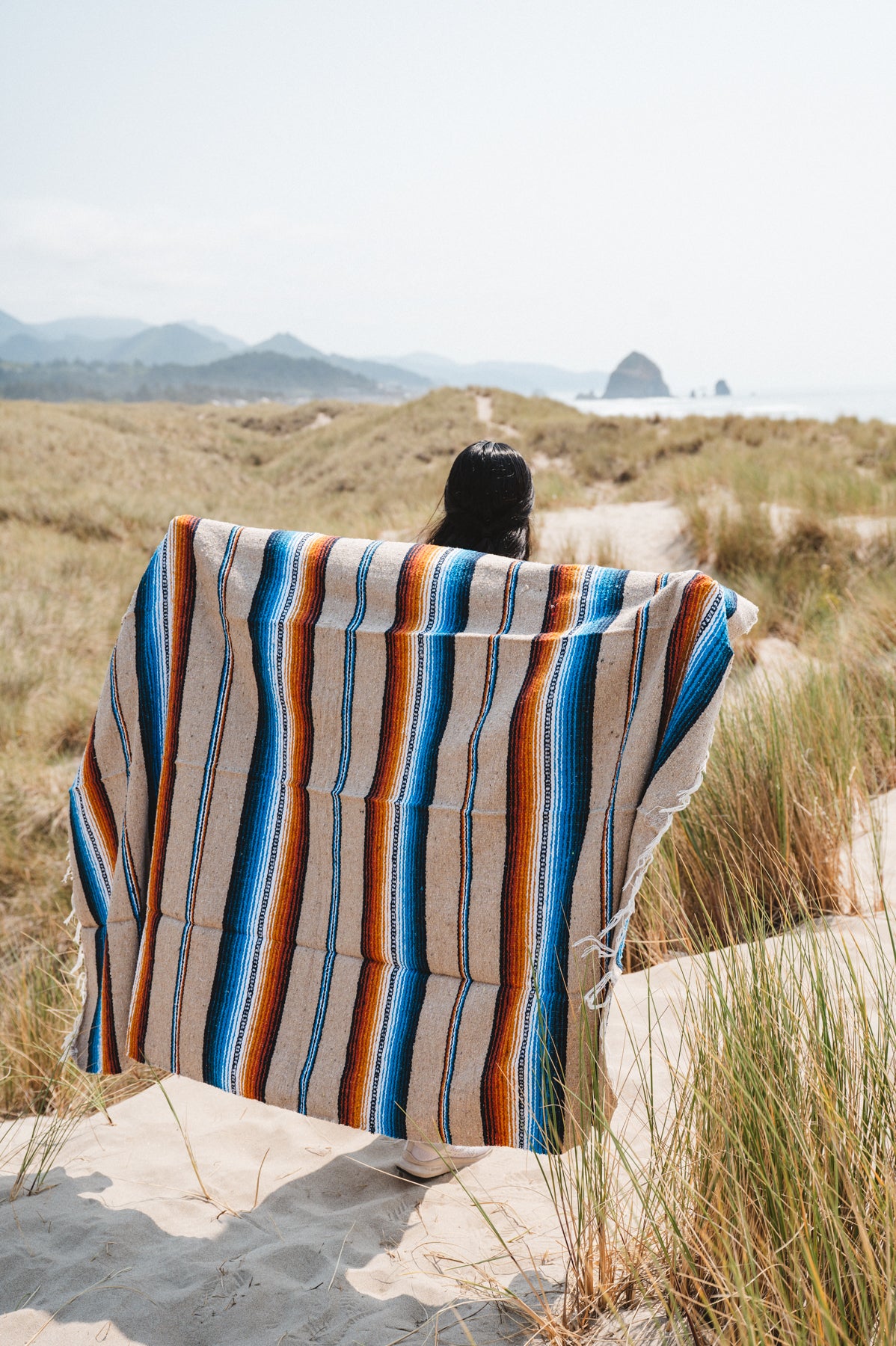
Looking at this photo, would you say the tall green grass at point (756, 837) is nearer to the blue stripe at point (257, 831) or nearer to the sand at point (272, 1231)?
the sand at point (272, 1231)

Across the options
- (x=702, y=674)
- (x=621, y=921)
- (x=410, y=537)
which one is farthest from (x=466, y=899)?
(x=410, y=537)

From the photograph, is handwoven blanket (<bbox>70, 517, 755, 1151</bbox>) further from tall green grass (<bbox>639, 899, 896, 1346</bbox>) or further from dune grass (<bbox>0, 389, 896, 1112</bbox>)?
dune grass (<bbox>0, 389, 896, 1112</bbox>)

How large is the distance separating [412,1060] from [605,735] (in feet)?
2.57

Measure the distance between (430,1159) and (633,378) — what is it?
567 ft

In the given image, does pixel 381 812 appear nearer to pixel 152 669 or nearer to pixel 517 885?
pixel 517 885

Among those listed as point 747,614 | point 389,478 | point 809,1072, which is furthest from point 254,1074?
point 389,478

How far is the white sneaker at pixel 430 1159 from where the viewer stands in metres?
2.09

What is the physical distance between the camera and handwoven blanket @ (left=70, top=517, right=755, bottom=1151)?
1.70 metres

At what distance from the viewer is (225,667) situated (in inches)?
76.5

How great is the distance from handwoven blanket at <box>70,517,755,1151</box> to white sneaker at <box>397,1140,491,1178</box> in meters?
0.34

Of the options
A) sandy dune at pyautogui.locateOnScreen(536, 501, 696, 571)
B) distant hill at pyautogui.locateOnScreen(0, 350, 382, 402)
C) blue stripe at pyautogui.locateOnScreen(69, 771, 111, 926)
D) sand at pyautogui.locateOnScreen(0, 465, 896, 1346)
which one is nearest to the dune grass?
sandy dune at pyautogui.locateOnScreen(536, 501, 696, 571)

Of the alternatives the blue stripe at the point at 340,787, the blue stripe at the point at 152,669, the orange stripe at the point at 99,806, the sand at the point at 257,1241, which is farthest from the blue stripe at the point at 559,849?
the orange stripe at the point at 99,806

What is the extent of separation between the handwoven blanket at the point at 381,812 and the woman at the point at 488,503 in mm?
457

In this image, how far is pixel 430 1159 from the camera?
2096 mm
